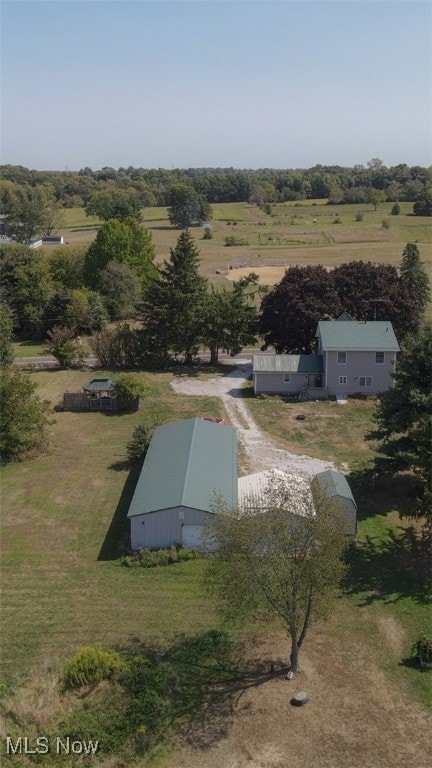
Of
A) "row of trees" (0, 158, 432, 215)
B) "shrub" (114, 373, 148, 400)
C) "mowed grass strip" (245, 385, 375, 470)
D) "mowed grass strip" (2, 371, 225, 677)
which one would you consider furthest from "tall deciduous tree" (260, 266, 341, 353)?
"row of trees" (0, 158, 432, 215)

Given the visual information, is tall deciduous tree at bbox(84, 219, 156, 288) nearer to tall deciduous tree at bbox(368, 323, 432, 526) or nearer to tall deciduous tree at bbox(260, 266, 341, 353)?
tall deciduous tree at bbox(260, 266, 341, 353)

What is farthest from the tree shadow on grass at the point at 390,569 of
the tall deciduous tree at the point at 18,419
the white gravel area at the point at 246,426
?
the tall deciduous tree at the point at 18,419

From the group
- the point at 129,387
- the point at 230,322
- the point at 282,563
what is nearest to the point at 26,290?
the point at 230,322

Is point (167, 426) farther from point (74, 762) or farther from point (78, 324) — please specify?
point (78, 324)

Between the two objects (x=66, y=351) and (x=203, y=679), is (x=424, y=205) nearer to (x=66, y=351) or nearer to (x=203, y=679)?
(x=66, y=351)

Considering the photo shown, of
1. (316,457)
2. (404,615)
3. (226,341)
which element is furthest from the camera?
(226,341)

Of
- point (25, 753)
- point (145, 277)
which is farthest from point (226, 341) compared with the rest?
point (25, 753)
